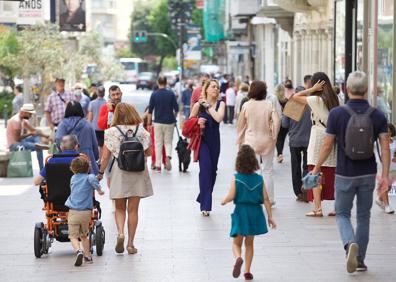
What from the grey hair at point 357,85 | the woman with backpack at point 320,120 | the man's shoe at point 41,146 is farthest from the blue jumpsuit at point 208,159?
the man's shoe at point 41,146

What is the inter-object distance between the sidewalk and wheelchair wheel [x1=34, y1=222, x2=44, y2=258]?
78 mm

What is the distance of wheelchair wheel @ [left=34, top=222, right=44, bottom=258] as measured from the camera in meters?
11.7

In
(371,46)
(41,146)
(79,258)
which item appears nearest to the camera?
(79,258)

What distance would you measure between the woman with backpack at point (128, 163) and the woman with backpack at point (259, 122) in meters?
3.18

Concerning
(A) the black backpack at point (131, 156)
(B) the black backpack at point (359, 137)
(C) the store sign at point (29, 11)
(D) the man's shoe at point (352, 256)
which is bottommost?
(D) the man's shoe at point (352, 256)

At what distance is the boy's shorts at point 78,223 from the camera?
11445mm

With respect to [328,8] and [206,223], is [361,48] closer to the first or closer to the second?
[328,8]

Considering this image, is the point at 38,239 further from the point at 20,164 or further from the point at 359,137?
the point at 20,164

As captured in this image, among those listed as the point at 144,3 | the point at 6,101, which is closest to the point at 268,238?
the point at 6,101

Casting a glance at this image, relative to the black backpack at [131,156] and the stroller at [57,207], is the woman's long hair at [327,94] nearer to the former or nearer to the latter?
the black backpack at [131,156]

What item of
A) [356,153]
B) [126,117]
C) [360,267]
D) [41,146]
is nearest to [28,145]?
[41,146]

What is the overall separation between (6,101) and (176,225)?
33948 millimetres

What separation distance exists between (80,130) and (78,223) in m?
3.39

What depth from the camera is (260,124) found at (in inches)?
595
